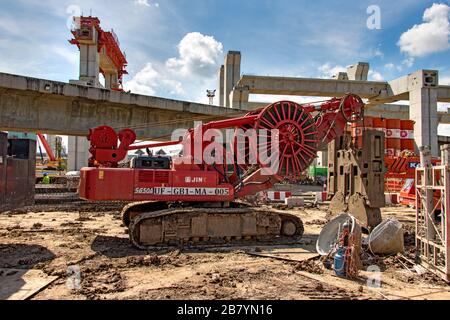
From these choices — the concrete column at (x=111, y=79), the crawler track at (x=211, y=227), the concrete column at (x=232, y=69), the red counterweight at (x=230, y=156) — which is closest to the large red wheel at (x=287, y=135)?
the red counterweight at (x=230, y=156)

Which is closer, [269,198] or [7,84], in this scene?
[7,84]

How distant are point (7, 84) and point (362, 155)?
45.8 ft

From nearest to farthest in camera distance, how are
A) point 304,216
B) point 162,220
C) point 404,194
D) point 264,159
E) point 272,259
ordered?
point 272,259 → point 162,220 → point 264,159 → point 304,216 → point 404,194

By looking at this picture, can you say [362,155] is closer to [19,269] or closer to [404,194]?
[404,194]

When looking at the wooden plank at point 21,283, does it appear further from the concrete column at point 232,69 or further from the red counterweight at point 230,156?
the concrete column at point 232,69

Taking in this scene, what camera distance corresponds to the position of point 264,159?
928cm

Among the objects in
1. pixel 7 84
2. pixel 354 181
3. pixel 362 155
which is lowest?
pixel 354 181

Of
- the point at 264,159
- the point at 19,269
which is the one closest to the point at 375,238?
the point at 264,159

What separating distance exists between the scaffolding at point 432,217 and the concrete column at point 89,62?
1072 inches

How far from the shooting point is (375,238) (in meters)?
7.80

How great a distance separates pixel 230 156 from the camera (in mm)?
9414

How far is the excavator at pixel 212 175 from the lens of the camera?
28.1 feet

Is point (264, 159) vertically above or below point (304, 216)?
above
